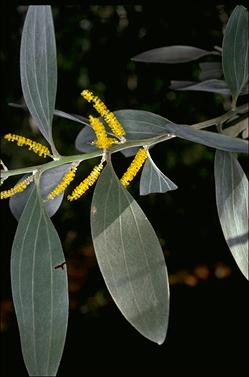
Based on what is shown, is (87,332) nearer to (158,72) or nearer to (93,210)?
(158,72)

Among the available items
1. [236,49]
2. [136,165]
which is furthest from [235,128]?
[136,165]

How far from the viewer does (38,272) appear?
635mm

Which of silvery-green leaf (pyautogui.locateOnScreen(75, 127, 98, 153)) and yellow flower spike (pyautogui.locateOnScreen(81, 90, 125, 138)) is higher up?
yellow flower spike (pyautogui.locateOnScreen(81, 90, 125, 138))

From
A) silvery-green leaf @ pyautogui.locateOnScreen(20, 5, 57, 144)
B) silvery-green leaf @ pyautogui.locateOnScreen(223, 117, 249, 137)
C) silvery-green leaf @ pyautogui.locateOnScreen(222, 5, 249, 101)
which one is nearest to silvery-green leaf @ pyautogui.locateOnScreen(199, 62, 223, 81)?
silvery-green leaf @ pyautogui.locateOnScreen(223, 117, 249, 137)

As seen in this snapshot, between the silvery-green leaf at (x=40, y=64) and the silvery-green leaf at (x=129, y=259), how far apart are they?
106 mm

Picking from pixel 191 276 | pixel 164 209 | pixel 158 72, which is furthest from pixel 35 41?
pixel 191 276

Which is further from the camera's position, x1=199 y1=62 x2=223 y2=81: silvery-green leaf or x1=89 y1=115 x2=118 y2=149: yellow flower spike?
x1=199 y1=62 x2=223 y2=81: silvery-green leaf

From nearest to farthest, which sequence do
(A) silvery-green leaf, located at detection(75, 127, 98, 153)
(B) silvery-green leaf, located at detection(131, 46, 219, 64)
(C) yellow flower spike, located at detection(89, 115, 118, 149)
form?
1. (C) yellow flower spike, located at detection(89, 115, 118, 149)
2. (A) silvery-green leaf, located at detection(75, 127, 98, 153)
3. (B) silvery-green leaf, located at detection(131, 46, 219, 64)

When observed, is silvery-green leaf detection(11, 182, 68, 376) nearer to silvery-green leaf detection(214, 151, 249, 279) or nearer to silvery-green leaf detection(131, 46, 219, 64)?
silvery-green leaf detection(214, 151, 249, 279)

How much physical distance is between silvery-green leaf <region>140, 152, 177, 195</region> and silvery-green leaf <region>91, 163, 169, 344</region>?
5 centimetres

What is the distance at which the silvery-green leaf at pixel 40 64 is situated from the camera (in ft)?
1.98

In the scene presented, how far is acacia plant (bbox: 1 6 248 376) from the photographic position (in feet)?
A: 1.96

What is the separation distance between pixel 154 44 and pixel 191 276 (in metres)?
1.47

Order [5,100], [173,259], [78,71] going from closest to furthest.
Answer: [5,100]
[78,71]
[173,259]
